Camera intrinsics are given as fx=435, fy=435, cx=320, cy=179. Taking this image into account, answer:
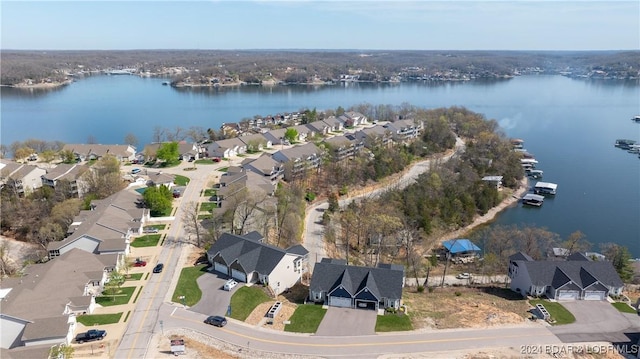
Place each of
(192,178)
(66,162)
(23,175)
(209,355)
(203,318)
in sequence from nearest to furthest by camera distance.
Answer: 1. (209,355)
2. (203,318)
3. (23,175)
4. (192,178)
5. (66,162)

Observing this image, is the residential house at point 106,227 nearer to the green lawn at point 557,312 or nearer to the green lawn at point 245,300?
the green lawn at point 245,300

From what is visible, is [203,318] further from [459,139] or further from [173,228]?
[459,139]

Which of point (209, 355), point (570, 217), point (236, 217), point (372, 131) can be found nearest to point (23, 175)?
point (236, 217)

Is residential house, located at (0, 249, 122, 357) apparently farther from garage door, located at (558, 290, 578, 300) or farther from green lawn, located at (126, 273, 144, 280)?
garage door, located at (558, 290, 578, 300)

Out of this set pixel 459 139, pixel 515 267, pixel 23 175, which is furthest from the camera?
pixel 459 139

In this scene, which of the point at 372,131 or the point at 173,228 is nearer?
the point at 173,228

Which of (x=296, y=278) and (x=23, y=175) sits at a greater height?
(x=23, y=175)
